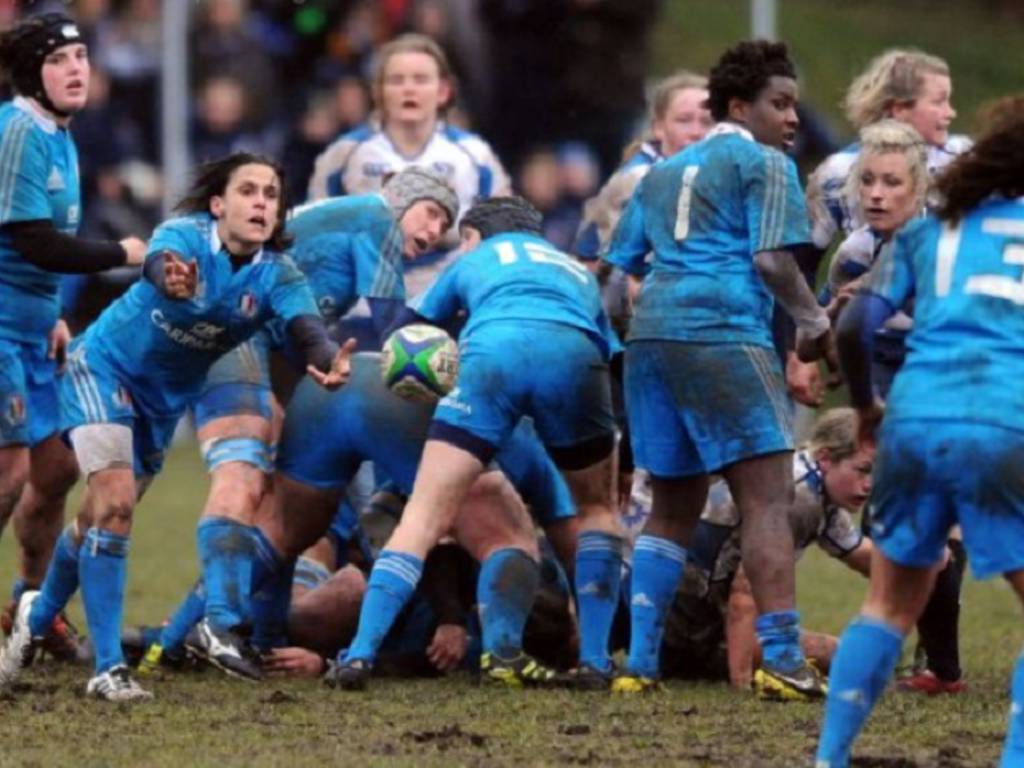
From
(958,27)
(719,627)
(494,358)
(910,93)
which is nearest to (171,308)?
(494,358)

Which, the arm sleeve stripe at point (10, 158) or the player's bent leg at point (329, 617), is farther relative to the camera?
the player's bent leg at point (329, 617)

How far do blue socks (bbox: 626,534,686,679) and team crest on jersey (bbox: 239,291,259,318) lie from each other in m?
1.50

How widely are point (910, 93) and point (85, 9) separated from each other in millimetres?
10568

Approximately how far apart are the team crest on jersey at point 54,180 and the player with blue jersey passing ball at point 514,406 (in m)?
1.34

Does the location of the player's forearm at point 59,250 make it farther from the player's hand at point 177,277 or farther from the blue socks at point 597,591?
the blue socks at point 597,591

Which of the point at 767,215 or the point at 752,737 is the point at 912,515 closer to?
the point at 752,737

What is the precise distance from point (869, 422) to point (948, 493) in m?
0.47

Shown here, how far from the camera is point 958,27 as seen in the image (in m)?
24.4

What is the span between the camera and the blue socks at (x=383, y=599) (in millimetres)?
8422

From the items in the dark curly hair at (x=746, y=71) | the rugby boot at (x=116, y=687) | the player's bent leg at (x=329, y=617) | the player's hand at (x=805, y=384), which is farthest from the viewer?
the player's bent leg at (x=329, y=617)

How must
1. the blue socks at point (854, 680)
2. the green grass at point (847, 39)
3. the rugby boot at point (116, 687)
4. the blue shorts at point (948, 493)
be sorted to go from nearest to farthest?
Result: the blue shorts at point (948, 493) < the blue socks at point (854, 680) < the rugby boot at point (116, 687) < the green grass at point (847, 39)

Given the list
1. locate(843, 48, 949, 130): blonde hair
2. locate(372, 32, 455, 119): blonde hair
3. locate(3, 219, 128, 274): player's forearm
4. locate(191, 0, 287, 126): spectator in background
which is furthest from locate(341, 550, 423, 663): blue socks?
locate(191, 0, 287, 126): spectator in background

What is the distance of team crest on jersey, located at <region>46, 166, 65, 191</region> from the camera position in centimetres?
909

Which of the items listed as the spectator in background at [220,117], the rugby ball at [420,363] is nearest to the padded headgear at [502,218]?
the rugby ball at [420,363]
